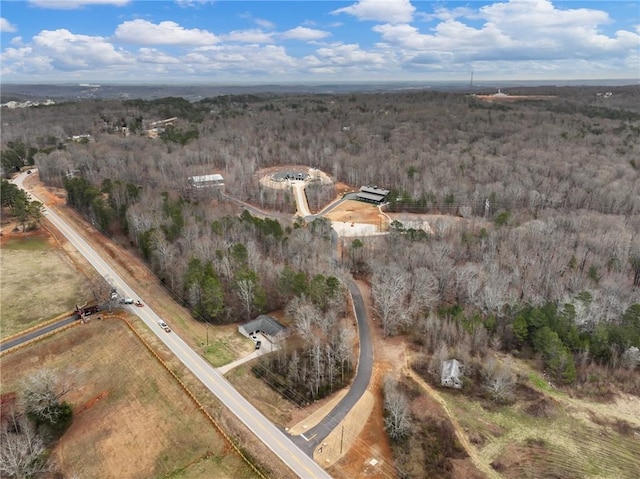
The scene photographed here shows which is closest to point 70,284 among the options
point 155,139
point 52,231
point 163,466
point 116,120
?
point 52,231

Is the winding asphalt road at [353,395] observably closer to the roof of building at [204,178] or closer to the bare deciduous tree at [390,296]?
the bare deciduous tree at [390,296]

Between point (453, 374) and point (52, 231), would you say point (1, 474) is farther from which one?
point (52, 231)

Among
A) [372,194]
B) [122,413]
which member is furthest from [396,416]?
[372,194]

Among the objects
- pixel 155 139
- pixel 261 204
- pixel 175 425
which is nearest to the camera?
pixel 175 425

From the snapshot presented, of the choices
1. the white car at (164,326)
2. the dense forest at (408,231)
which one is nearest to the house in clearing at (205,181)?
the dense forest at (408,231)

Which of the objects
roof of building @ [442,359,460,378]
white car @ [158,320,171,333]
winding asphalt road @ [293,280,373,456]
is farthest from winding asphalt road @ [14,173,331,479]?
roof of building @ [442,359,460,378]
